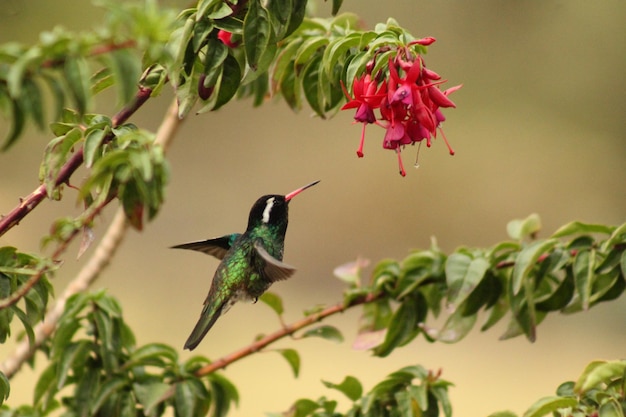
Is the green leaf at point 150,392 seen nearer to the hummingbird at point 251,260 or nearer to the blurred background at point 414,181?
the hummingbird at point 251,260

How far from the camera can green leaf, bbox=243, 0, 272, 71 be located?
0.95 meters

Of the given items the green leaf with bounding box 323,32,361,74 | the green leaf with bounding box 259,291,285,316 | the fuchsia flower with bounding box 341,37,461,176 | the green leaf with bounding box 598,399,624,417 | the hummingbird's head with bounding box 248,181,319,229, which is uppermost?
the green leaf with bounding box 323,32,361,74

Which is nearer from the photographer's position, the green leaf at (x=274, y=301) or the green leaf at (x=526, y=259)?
the green leaf at (x=526, y=259)

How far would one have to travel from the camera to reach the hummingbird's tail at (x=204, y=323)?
4.22 ft

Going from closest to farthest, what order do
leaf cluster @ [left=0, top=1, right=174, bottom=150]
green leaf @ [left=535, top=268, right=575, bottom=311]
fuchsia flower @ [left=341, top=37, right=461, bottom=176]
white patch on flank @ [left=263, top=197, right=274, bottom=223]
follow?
leaf cluster @ [left=0, top=1, right=174, bottom=150] < fuchsia flower @ [left=341, top=37, right=461, bottom=176] < green leaf @ [left=535, top=268, right=575, bottom=311] < white patch on flank @ [left=263, top=197, right=274, bottom=223]

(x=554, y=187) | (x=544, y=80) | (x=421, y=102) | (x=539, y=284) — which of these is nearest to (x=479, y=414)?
(x=554, y=187)

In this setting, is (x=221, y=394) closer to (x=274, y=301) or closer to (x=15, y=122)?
(x=274, y=301)

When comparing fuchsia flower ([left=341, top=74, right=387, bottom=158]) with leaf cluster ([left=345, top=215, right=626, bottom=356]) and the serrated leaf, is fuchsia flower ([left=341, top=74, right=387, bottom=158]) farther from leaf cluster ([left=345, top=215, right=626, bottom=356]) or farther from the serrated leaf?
the serrated leaf

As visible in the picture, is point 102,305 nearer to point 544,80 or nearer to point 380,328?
point 380,328

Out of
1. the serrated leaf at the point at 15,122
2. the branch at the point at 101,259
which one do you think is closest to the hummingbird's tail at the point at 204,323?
the branch at the point at 101,259

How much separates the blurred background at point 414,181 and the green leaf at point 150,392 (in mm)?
4338

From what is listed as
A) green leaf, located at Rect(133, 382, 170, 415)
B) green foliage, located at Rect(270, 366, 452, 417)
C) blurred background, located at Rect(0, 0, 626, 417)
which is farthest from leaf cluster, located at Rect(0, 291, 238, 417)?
blurred background, located at Rect(0, 0, 626, 417)

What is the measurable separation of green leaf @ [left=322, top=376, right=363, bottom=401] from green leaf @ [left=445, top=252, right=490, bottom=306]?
189 millimetres

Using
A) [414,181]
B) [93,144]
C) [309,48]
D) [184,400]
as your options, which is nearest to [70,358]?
[184,400]
